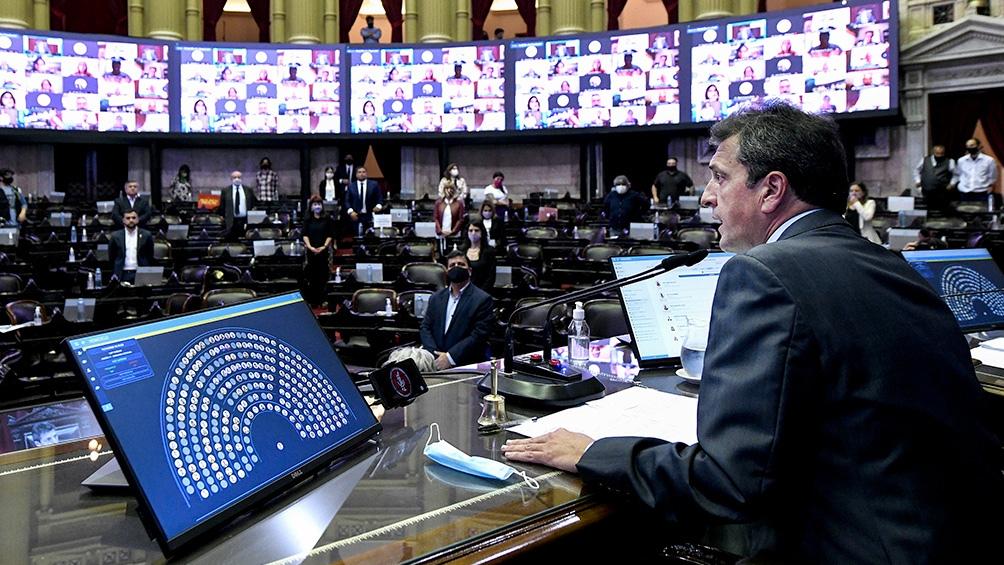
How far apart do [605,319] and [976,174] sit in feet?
35.8

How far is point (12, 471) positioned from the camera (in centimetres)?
149

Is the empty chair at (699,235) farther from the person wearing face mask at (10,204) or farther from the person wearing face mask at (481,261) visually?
the person wearing face mask at (10,204)

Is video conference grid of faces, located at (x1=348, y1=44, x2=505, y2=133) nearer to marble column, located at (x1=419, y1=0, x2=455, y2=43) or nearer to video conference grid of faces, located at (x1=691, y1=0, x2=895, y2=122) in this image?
marble column, located at (x1=419, y1=0, x2=455, y2=43)

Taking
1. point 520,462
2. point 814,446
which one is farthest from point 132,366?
point 814,446

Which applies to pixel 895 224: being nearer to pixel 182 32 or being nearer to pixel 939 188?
pixel 939 188

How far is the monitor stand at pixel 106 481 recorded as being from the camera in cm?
138

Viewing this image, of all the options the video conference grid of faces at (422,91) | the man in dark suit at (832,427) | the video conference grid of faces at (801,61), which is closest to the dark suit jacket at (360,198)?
the video conference grid of faces at (422,91)

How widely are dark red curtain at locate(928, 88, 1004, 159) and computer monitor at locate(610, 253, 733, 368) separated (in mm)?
14902

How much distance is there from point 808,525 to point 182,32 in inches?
800

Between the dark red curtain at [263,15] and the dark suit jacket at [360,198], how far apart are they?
27.3ft

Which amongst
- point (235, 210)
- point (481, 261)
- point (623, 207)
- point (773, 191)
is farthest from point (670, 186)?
point (773, 191)

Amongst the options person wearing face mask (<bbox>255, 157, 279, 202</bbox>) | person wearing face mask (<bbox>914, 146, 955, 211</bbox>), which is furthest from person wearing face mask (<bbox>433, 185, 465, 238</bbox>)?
person wearing face mask (<bbox>914, 146, 955, 211</bbox>)

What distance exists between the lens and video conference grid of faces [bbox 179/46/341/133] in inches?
639

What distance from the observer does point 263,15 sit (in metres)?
20.7
